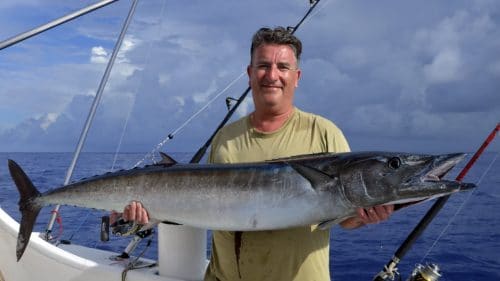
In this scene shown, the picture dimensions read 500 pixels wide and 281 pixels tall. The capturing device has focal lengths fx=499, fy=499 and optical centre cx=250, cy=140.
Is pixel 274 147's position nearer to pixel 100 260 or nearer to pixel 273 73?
pixel 273 73

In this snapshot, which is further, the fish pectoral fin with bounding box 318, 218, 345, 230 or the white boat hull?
the white boat hull

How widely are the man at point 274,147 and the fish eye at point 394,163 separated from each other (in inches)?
14.5

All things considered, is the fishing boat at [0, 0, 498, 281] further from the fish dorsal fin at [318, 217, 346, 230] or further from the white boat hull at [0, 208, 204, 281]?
the fish dorsal fin at [318, 217, 346, 230]

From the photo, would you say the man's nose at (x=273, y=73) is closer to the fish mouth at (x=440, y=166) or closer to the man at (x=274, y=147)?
the man at (x=274, y=147)

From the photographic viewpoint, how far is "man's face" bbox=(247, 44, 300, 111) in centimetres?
281

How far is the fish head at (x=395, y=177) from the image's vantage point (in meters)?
2.35

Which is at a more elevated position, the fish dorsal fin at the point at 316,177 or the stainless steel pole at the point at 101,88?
the stainless steel pole at the point at 101,88

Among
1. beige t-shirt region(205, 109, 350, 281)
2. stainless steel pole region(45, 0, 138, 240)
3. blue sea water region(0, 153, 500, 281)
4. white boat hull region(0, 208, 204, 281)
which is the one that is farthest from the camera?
blue sea water region(0, 153, 500, 281)

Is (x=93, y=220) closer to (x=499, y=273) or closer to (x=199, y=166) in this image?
(x=499, y=273)

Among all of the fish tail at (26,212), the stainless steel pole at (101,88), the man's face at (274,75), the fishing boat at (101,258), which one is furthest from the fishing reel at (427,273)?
the stainless steel pole at (101,88)

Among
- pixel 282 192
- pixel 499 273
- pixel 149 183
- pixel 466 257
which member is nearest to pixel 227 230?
pixel 282 192

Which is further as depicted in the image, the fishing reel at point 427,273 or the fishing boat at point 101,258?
the fishing boat at point 101,258


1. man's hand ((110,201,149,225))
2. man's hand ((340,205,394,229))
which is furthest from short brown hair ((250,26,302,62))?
man's hand ((110,201,149,225))

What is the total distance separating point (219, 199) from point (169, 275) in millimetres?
1345
